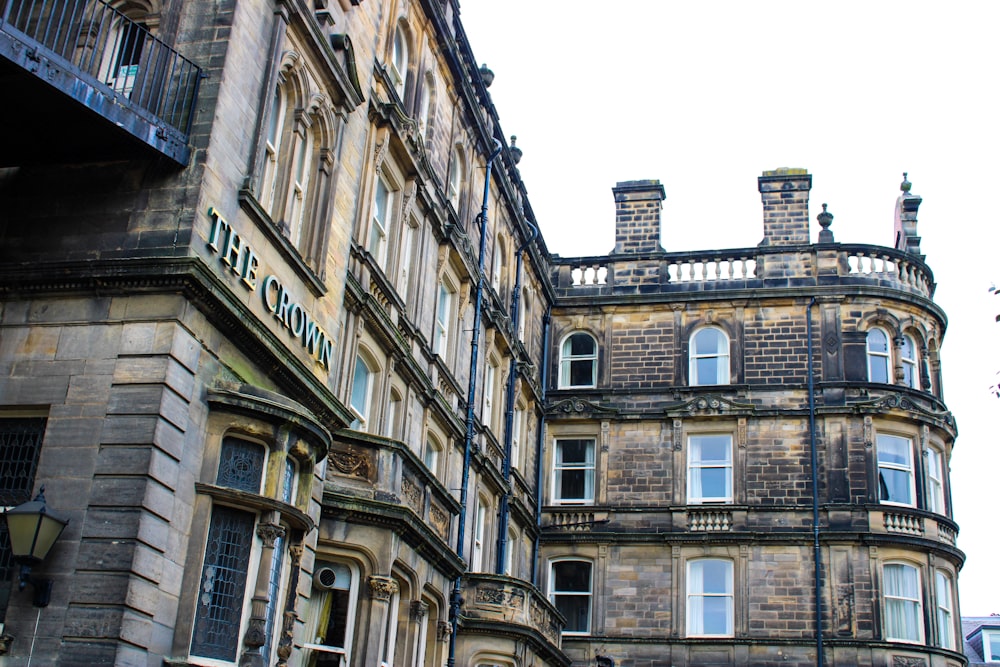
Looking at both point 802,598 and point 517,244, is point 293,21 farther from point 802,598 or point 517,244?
point 802,598

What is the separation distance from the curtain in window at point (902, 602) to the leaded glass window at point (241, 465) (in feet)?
68.3

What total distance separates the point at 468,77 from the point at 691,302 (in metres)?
10.4

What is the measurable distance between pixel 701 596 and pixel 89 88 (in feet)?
74.1

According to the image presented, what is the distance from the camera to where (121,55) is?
14.5 metres

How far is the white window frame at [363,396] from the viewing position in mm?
20625

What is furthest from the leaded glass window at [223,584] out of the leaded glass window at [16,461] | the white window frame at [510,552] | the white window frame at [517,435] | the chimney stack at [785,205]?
the chimney stack at [785,205]

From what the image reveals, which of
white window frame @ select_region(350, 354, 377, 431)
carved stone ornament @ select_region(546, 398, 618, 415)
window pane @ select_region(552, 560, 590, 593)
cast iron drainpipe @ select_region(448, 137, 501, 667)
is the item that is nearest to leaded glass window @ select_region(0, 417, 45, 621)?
white window frame @ select_region(350, 354, 377, 431)

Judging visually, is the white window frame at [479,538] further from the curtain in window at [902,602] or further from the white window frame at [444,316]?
the curtain in window at [902,602]

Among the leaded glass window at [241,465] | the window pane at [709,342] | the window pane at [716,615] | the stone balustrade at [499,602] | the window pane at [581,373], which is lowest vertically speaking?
the leaded glass window at [241,465]

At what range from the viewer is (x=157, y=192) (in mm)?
13109

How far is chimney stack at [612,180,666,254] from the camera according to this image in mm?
35531

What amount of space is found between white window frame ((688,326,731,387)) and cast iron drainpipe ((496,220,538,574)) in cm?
532

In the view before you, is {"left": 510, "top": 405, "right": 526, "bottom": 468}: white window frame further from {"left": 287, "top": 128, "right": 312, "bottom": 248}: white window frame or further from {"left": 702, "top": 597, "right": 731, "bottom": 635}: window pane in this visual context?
{"left": 287, "top": 128, "right": 312, "bottom": 248}: white window frame

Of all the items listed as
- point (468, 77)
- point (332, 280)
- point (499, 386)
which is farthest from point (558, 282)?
point (332, 280)
